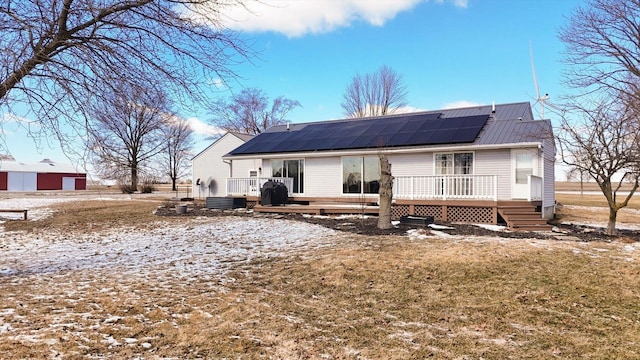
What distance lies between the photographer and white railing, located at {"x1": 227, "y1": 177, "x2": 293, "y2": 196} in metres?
18.1

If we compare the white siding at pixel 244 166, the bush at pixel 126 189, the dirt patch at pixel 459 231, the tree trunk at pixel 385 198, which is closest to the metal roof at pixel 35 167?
the bush at pixel 126 189

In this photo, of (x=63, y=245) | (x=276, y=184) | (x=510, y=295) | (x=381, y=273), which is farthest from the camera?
(x=276, y=184)

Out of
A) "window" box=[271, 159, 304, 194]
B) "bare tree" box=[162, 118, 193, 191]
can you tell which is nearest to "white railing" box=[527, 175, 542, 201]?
"window" box=[271, 159, 304, 194]

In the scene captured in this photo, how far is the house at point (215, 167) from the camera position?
86.0 ft

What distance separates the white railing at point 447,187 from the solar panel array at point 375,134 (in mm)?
1550

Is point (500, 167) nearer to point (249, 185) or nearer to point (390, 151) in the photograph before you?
point (390, 151)

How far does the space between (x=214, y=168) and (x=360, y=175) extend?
1439cm

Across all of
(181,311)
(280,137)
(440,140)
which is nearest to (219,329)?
(181,311)

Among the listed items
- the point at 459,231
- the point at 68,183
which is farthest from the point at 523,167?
the point at 68,183

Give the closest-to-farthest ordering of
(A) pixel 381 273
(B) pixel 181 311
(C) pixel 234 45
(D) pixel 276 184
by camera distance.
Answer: (B) pixel 181 311, (C) pixel 234 45, (A) pixel 381 273, (D) pixel 276 184

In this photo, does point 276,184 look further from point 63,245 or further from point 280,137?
point 63,245

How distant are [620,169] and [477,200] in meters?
4.19

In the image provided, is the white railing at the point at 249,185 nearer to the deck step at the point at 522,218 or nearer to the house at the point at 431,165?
the house at the point at 431,165

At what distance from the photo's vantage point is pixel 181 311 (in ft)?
15.9
